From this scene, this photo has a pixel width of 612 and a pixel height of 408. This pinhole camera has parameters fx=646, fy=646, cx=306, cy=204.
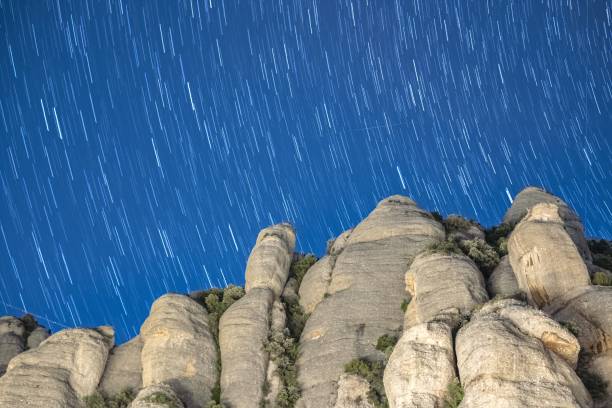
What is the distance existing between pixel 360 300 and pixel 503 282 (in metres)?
8.48

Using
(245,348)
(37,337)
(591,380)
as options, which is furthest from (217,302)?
(591,380)

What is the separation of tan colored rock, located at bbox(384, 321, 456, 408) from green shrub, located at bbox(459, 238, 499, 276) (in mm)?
16492

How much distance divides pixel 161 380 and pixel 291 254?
52.3 ft

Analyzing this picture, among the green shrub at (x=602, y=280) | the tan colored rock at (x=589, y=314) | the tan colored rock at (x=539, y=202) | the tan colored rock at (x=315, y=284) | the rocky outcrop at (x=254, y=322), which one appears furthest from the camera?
the tan colored rock at (x=539, y=202)

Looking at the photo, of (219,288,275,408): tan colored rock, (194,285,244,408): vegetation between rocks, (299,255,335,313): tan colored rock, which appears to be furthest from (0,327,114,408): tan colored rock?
(299,255,335,313): tan colored rock

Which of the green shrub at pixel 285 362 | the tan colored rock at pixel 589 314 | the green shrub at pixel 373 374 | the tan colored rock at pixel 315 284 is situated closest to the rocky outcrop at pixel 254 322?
the green shrub at pixel 285 362

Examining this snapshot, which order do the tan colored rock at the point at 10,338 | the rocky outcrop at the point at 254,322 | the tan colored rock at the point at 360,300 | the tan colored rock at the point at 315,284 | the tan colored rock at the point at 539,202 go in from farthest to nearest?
the tan colored rock at the point at 10,338 → the tan colored rock at the point at 539,202 → the tan colored rock at the point at 315,284 → the rocky outcrop at the point at 254,322 → the tan colored rock at the point at 360,300

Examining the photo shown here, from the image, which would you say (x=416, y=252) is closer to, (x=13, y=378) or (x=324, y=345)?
(x=324, y=345)

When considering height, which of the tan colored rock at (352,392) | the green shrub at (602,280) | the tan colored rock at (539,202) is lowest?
the tan colored rock at (352,392)

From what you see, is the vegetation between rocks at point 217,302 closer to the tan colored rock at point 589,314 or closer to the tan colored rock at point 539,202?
the tan colored rock at point 589,314

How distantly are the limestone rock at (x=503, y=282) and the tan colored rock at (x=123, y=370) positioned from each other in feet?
70.8

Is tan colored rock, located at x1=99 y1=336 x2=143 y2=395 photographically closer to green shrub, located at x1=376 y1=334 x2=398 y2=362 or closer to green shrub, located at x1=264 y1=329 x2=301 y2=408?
green shrub, located at x1=264 y1=329 x2=301 y2=408

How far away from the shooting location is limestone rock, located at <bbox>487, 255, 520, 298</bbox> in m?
36.9

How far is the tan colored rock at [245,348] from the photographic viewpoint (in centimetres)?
3588
